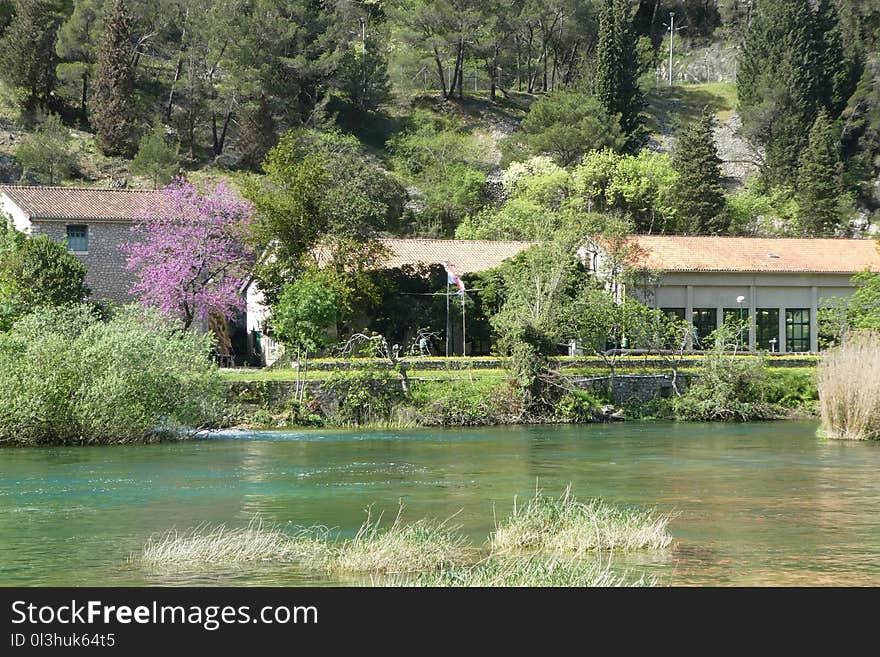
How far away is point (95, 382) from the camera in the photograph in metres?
36.5

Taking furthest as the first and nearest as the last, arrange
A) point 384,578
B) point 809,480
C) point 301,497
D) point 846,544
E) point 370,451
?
point 370,451
point 809,480
point 301,497
point 846,544
point 384,578

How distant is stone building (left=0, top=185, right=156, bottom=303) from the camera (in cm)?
5484

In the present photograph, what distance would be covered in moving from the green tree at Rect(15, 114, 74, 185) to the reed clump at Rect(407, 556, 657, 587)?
68.5 metres

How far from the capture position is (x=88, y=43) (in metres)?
91.6

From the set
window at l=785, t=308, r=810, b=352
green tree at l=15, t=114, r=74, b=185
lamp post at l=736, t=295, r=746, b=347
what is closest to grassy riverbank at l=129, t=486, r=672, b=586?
lamp post at l=736, t=295, r=746, b=347

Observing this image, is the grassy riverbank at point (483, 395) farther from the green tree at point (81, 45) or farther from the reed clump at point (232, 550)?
the green tree at point (81, 45)

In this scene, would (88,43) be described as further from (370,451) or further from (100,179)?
(370,451)

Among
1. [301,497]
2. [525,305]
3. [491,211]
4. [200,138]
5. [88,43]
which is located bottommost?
[301,497]

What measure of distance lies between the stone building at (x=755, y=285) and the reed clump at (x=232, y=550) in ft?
131

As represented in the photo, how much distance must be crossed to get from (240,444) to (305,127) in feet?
→ 195

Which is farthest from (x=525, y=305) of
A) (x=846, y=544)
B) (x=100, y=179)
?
(x=100, y=179)

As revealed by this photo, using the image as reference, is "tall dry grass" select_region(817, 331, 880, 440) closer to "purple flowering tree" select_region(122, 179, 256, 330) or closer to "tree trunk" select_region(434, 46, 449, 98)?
"purple flowering tree" select_region(122, 179, 256, 330)

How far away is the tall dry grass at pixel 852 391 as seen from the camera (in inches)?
1391

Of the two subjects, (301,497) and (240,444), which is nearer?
(301,497)
